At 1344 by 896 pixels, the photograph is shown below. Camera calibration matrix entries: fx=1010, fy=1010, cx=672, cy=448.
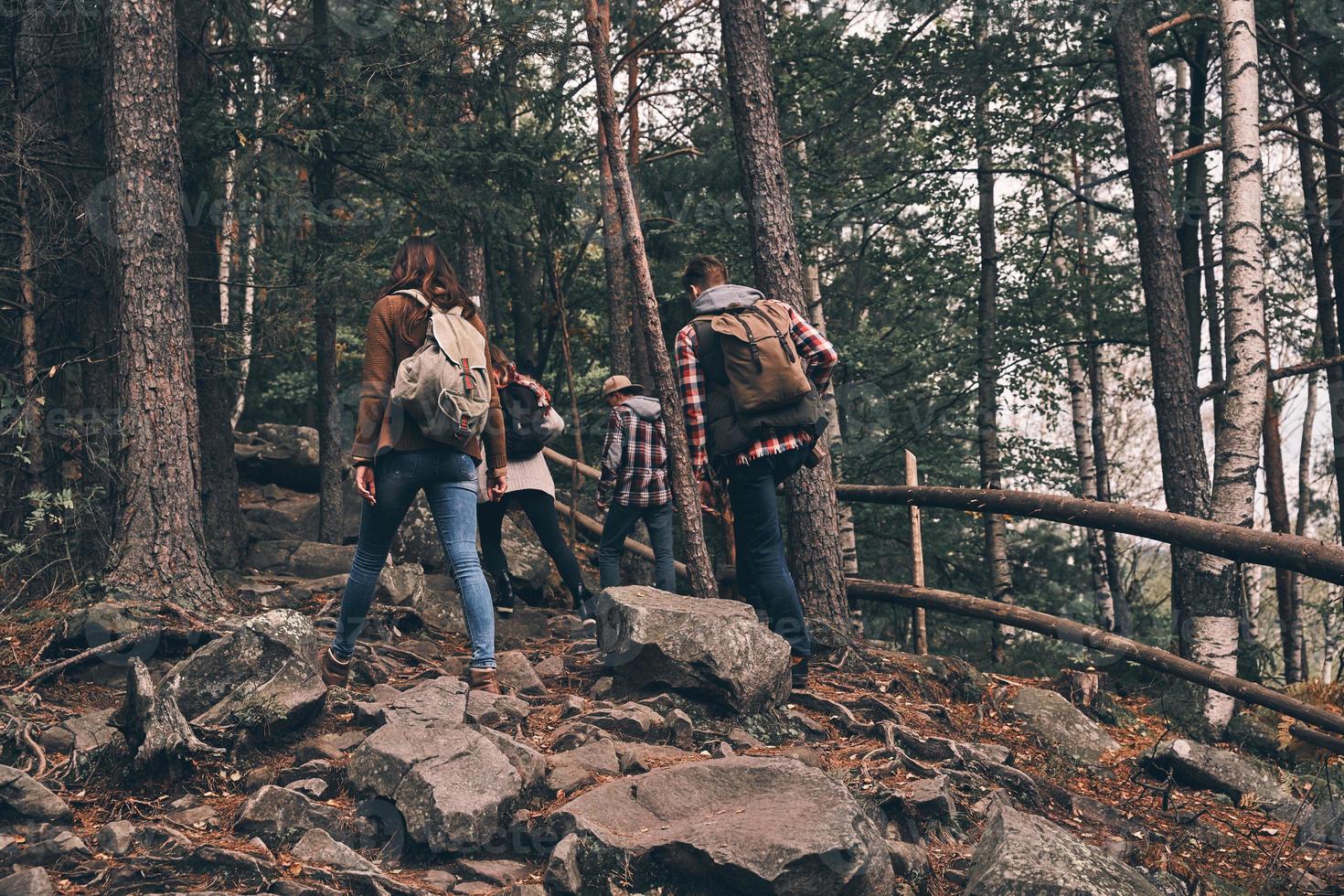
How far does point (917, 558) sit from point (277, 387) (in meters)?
12.9

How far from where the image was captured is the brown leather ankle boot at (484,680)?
524 centimetres

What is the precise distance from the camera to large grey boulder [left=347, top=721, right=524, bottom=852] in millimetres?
3885

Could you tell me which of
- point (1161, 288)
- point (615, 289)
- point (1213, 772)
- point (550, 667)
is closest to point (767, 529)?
point (550, 667)

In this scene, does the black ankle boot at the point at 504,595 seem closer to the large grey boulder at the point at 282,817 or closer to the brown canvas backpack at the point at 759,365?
the brown canvas backpack at the point at 759,365

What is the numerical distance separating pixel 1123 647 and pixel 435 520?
14.0 ft

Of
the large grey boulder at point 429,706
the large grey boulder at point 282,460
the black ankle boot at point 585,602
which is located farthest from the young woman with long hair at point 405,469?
the large grey boulder at point 282,460

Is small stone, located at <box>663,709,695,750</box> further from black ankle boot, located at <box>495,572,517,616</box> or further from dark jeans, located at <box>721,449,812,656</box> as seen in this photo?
black ankle boot, located at <box>495,572,517,616</box>

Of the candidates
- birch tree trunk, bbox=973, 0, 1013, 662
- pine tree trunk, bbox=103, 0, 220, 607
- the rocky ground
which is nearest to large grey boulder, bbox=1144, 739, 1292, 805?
the rocky ground

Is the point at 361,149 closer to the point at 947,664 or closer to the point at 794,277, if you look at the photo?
the point at 794,277

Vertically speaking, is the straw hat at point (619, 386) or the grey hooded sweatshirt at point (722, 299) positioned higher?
the grey hooded sweatshirt at point (722, 299)

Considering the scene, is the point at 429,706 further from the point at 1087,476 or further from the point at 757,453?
the point at 1087,476

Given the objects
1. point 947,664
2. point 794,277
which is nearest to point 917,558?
point 947,664

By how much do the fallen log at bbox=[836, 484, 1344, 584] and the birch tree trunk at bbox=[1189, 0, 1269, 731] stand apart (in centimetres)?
172

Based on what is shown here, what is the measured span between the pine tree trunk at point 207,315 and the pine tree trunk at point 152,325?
2.53m
